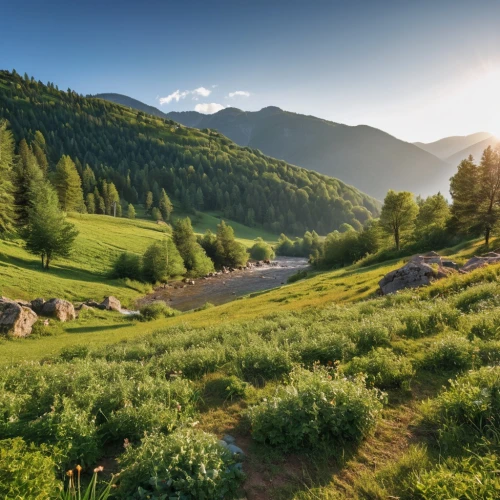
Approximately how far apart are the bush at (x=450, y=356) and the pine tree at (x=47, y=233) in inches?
2276

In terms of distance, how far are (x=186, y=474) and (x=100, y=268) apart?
6338 cm

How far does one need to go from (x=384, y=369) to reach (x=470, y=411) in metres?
2.53

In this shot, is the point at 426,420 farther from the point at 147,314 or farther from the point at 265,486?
the point at 147,314

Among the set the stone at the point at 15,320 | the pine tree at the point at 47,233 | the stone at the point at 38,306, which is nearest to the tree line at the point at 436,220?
the stone at the point at 38,306

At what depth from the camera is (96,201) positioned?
124 m

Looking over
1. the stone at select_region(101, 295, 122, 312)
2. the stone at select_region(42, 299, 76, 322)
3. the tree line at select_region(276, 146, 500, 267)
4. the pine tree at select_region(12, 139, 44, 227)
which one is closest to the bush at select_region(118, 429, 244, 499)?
the stone at select_region(42, 299, 76, 322)

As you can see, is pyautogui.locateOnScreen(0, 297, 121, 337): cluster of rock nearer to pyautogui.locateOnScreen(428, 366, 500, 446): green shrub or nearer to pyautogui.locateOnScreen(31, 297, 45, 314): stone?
pyautogui.locateOnScreen(31, 297, 45, 314): stone

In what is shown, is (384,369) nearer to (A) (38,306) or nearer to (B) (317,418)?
(B) (317,418)

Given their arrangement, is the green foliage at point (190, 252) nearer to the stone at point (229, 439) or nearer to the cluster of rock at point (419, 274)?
the cluster of rock at point (419, 274)

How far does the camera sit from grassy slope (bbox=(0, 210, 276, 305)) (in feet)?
140

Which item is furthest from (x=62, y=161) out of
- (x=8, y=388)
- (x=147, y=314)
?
(x=8, y=388)

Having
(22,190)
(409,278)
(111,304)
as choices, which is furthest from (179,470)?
(22,190)

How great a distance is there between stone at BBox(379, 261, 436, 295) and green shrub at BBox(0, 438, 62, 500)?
23334 millimetres

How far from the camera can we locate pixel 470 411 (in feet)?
18.2
